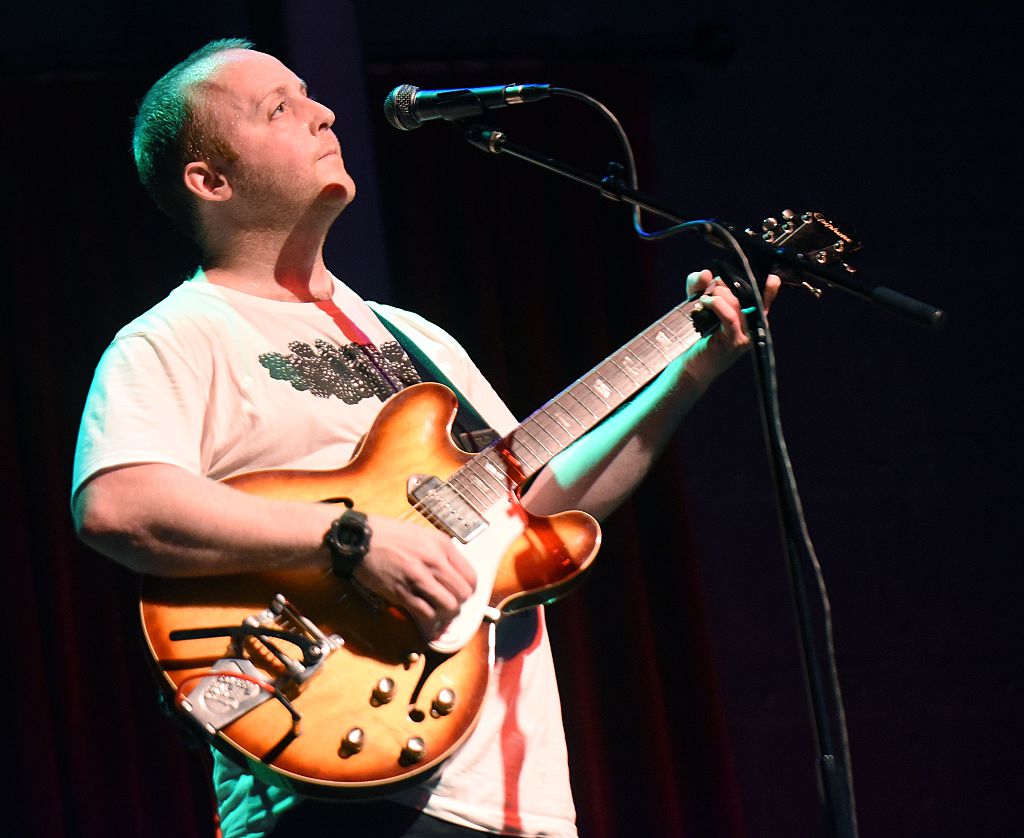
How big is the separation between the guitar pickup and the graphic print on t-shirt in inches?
8.0

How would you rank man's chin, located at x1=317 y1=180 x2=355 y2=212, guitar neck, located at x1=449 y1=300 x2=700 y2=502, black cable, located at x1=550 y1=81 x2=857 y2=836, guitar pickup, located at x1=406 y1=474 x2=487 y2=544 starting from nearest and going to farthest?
black cable, located at x1=550 y1=81 x2=857 y2=836
guitar pickup, located at x1=406 y1=474 x2=487 y2=544
guitar neck, located at x1=449 y1=300 x2=700 y2=502
man's chin, located at x1=317 y1=180 x2=355 y2=212

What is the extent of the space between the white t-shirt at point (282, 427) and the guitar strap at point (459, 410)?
5 cm

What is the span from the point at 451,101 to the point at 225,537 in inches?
34.1

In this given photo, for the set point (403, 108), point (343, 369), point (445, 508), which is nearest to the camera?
point (445, 508)

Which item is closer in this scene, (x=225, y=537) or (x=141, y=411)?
(x=225, y=537)

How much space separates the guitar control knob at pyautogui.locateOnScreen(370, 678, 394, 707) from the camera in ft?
5.54

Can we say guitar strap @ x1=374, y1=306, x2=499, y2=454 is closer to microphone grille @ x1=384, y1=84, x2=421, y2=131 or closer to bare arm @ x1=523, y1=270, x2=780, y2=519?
bare arm @ x1=523, y1=270, x2=780, y2=519

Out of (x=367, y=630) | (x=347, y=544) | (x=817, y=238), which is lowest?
(x=367, y=630)

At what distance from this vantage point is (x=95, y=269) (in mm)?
3518

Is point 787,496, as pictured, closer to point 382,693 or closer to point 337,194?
point 382,693

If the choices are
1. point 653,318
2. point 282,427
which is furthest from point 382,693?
point 653,318

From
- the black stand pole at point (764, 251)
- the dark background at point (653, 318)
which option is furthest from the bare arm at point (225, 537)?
the dark background at point (653, 318)

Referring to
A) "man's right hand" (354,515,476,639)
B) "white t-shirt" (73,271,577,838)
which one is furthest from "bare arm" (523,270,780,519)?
"man's right hand" (354,515,476,639)

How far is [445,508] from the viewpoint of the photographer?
1.93 meters
